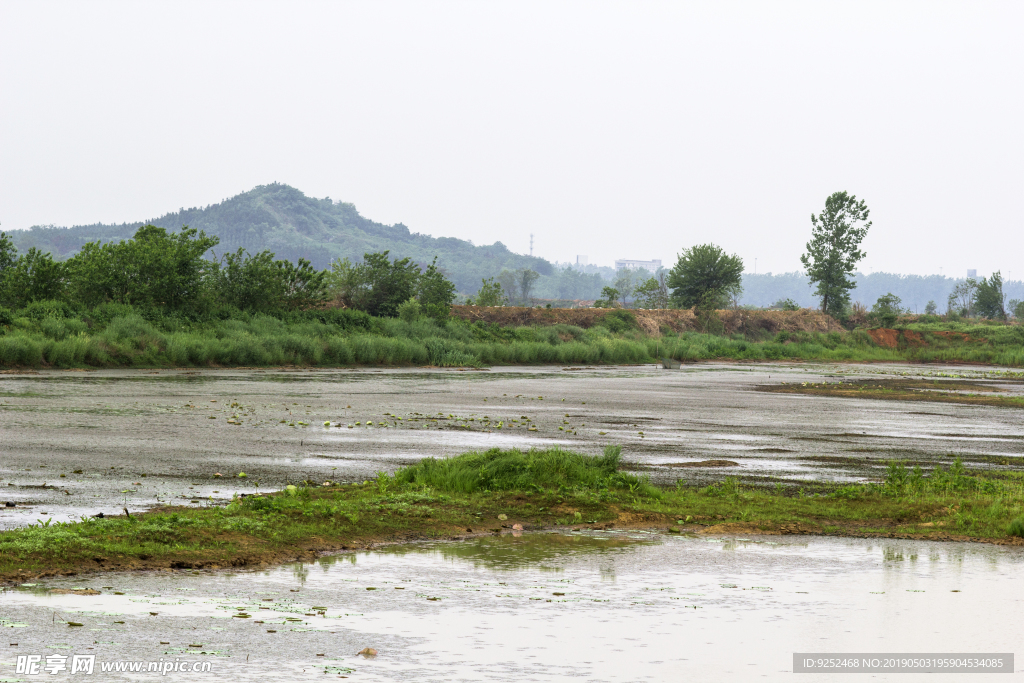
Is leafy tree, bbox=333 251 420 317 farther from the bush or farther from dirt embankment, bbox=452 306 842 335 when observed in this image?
the bush

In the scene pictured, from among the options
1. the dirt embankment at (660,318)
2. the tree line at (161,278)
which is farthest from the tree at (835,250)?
the tree line at (161,278)

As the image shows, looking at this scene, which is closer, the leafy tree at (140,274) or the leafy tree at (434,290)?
the leafy tree at (140,274)

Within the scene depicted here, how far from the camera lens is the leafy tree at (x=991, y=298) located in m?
119

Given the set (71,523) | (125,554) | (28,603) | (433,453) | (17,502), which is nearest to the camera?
(28,603)

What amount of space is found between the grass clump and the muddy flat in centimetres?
123

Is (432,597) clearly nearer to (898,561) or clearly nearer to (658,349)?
(898,561)

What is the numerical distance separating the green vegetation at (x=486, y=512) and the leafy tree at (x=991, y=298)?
11416cm

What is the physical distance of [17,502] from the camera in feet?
36.3

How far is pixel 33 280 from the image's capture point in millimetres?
46344

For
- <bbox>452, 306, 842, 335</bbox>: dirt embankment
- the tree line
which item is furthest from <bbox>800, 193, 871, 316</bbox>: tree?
the tree line

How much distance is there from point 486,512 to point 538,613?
431 cm

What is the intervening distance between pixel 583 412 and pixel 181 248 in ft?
98.2

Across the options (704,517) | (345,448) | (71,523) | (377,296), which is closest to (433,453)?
(345,448)

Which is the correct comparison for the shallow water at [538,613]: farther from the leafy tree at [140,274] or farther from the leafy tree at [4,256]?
the leafy tree at [4,256]
